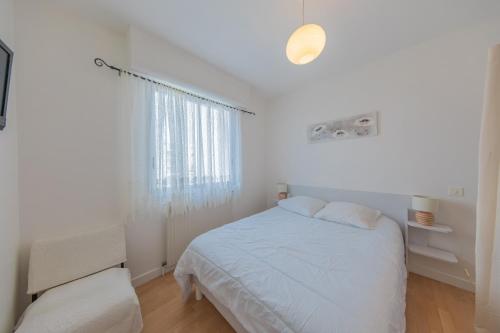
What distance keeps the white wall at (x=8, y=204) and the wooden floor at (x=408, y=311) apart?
855 mm

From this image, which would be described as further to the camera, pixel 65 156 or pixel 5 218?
pixel 65 156

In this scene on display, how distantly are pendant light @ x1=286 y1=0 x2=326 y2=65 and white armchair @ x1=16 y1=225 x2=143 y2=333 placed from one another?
2.11 metres

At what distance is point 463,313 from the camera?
4.64 feet

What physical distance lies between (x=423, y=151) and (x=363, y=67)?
1.32 metres

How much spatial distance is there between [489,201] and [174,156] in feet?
8.73

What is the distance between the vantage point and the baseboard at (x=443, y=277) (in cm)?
167

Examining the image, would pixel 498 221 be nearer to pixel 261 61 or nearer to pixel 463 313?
pixel 463 313

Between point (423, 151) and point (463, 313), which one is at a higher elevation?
point (423, 151)

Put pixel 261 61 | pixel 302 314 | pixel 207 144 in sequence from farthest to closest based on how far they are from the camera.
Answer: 1. pixel 207 144
2. pixel 261 61
3. pixel 302 314

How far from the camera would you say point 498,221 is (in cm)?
99

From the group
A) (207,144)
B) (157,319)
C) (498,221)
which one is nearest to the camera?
(498,221)

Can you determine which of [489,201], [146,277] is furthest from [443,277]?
[146,277]

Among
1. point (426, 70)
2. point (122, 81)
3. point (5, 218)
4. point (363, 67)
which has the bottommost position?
point (5, 218)

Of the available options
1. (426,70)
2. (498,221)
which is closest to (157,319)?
(498,221)
